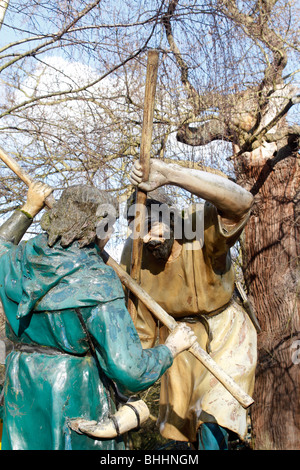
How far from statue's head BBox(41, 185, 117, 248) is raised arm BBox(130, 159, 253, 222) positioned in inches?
20.5

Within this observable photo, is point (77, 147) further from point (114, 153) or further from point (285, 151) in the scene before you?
point (285, 151)

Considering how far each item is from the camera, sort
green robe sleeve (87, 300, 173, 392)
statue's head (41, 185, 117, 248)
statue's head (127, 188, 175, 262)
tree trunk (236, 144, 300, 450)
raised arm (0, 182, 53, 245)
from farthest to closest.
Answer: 1. tree trunk (236, 144, 300, 450)
2. statue's head (127, 188, 175, 262)
3. raised arm (0, 182, 53, 245)
4. statue's head (41, 185, 117, 248)
5. green robe sleeve (87, 300, 173, 392)

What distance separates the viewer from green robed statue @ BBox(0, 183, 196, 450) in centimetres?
268

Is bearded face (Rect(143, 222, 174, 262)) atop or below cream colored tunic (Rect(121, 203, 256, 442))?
atop

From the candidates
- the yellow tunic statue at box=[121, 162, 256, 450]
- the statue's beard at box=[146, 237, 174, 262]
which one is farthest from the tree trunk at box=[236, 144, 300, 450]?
the statue's beard at box=[146, 237, 174, 262]

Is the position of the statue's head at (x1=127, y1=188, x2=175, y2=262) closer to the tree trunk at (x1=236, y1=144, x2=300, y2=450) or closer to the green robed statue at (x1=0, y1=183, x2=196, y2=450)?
the green robed statue at (x1=0, y1=183, x2=196, y2=450)

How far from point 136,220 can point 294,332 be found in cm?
340

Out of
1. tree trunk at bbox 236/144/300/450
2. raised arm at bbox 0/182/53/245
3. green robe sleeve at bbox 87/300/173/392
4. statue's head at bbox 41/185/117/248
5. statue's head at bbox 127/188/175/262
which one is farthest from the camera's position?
tree trunk at bbox 236/144/300/450

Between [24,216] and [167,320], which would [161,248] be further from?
[24,216]

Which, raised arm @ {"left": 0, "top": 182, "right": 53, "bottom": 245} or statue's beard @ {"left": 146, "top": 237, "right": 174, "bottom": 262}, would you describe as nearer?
raised arm @ {"left": 0, "top": 182, "right": 53, "bottom": 245}

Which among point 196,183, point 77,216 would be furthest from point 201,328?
point 77,216

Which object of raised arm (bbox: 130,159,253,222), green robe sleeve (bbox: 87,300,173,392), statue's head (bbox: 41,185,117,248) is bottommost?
green robe sleeve (bbox: 87,300,173,392)

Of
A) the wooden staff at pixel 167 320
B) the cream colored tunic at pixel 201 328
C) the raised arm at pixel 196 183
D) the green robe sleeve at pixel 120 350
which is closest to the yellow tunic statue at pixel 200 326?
the cream colored tunic at pixel 201 328

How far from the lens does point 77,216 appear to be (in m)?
2.87
